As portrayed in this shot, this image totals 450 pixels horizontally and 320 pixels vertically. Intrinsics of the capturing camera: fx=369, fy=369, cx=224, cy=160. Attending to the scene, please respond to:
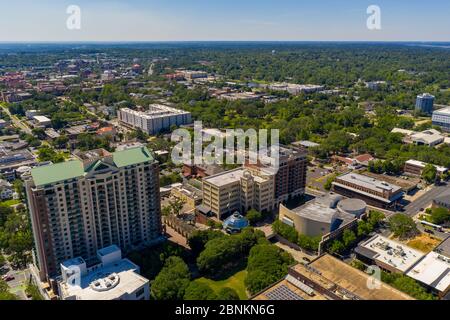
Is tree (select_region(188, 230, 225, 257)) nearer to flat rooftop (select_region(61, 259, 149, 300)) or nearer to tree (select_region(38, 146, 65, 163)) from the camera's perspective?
flat rooftop (select_region(61, 259, 149, 300))

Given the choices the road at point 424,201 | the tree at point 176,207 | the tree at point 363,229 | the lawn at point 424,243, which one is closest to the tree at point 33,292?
the tree at point 176,207

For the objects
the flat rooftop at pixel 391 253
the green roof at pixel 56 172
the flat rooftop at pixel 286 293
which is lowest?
the flat rooftop at pixel 391 253

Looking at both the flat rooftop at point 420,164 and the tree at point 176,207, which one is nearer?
the tree at point 176,207

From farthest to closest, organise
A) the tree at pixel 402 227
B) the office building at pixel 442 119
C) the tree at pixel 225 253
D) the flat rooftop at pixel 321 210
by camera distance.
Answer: the office building at pixel 442 119 < the tree at pixel 402 227 < the flat rooftop at pixel 321 210 < the tree at pixel 225 253

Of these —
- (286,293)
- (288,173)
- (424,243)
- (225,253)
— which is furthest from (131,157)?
(424,243)

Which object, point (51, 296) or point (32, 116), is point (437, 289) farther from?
point (32, 116)

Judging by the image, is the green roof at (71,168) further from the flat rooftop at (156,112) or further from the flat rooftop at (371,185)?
the flat rooftop at (156,112)

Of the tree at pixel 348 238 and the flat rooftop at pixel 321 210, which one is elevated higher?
the flat rooftop at pixel 321 210
